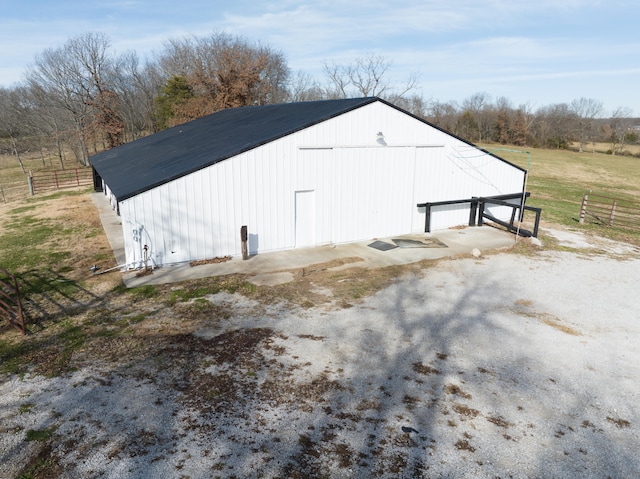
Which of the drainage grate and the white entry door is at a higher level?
the white entry door

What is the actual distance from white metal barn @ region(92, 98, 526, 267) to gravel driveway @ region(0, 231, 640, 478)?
138 inches

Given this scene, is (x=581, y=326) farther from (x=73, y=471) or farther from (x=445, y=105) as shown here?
(x=445, y=105)

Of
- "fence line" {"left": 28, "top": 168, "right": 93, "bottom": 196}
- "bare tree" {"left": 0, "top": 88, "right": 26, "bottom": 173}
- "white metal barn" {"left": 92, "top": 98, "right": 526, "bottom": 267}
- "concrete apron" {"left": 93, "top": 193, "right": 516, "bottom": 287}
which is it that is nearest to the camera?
"concrete apron" {"left": 93, "top": 193, "right": 516, "bottom": 287}

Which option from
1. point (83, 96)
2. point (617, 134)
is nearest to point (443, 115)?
point (617, 134)

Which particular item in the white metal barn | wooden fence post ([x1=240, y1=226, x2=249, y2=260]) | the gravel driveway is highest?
the white metal barn

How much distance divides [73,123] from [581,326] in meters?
46.2

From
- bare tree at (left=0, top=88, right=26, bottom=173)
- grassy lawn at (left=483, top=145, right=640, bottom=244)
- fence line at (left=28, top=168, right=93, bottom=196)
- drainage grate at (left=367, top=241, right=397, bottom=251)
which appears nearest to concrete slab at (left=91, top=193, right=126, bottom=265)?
fence line at (left=28, top=168, right=93, bottom=196)

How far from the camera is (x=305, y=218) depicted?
1399cm

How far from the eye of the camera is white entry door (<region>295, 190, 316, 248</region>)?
1380 centimetres

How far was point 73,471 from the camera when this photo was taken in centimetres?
481

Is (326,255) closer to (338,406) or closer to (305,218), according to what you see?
(305,218)

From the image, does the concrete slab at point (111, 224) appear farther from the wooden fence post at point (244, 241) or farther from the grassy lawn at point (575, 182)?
the grassy lawn at point (575, 182)

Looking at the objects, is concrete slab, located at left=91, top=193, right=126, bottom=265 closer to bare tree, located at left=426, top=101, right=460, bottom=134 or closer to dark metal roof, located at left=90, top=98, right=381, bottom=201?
dark metal roof, located at left=90, top=98, right=381, bottom=201

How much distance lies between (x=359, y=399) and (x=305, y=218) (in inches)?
330
